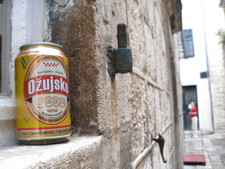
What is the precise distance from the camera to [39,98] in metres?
0.58

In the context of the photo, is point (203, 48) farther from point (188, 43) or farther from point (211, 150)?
point (211, 150)

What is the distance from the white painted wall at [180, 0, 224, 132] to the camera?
10.4 m

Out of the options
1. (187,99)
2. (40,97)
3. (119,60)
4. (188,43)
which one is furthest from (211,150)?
(40,97)

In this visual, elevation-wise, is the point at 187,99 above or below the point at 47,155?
above

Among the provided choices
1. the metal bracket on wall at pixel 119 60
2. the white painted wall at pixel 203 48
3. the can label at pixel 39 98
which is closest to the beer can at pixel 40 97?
the can label at pixel 39 98

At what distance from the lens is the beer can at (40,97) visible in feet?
1.87

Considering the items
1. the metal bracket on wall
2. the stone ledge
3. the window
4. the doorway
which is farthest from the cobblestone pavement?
the stone ledge

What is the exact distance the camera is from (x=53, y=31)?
0.76 metres

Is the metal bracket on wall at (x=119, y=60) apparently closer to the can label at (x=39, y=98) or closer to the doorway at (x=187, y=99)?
the can label at (x=39, y=98)

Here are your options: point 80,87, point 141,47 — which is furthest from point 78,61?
point 141,47

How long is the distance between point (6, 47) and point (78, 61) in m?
0.21

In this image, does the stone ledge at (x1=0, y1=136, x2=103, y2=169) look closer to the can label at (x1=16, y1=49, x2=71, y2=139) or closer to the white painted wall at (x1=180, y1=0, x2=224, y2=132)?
the can label at (x1=16, y1=49, x2=71, y2=139)

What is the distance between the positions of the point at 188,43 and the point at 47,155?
38.3 ft

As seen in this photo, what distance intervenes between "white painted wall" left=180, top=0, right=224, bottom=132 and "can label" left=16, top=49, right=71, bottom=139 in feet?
34.9
